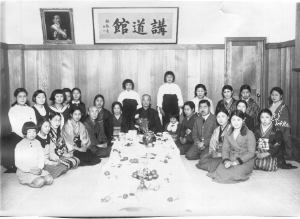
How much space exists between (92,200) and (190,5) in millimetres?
3840

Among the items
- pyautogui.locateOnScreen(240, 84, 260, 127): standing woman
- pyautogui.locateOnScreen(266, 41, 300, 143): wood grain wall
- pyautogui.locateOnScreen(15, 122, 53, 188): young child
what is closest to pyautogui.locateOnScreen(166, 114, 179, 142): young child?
pyautogui.locateOnScreen(240, 84, 260, 127): standing woman

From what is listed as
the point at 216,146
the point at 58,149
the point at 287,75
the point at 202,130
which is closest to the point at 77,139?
the point at 58,149

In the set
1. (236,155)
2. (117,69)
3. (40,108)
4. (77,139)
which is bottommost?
(236,155)

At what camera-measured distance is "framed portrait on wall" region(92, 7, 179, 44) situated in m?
5.61

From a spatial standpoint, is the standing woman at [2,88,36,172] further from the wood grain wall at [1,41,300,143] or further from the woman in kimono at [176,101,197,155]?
the woman in kimono at [176,101,197,155]

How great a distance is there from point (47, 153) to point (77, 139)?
0.67 m

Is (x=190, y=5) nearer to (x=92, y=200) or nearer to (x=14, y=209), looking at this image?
(x=92, y=200)

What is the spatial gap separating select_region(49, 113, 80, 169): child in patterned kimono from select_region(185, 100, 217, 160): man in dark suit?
1.60 m

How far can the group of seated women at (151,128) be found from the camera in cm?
378

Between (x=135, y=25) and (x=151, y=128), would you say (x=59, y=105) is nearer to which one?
(x=151, y=128)

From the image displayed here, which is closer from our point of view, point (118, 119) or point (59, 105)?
point (59, 105)

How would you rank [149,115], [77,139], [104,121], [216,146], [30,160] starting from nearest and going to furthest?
1. [30,160]
2. [216,146]
3. [77,139]
4. [104,121]
5. [149,115]

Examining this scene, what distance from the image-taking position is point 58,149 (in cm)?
421

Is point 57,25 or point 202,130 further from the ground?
point 57,25
